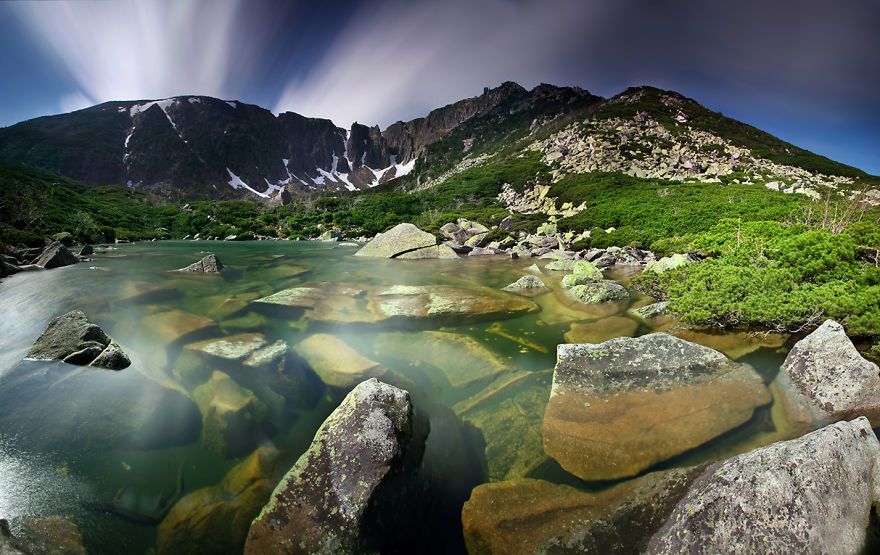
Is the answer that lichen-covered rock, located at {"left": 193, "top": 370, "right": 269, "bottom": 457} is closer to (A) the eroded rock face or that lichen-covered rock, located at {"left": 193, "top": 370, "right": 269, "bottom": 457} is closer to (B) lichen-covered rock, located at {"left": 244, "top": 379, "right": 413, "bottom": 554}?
(B) lichen-covered rock, located at {"left": 244, "top": 379, "right": 413, "bottom": 554}

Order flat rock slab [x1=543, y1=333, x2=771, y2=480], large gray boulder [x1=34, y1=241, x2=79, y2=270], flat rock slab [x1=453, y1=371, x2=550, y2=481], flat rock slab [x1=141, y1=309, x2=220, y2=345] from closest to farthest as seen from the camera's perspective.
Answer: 1. flat rock slab [x1=543, y1=333, x2=771, y2=480]
2. flat rock slab [x1=453, y1=371, x2=550, y2=481]
3. flat rock slab [x1=141, y1=309, x2=220, y2=345]
4. large gray boulder [x1=34, y1=241, x2=79, y2=270]

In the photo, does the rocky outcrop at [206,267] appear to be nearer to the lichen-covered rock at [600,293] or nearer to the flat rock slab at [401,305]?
the flat rock slab at [401,305]

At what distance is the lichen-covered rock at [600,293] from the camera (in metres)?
14.5

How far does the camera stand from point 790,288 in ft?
31.2

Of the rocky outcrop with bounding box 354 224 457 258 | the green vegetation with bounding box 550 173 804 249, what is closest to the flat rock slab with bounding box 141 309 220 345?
the rocky outcrop with bounding box 354 224 457 258

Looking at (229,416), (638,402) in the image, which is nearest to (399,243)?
(229,416)

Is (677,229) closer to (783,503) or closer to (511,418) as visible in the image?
(511,418)

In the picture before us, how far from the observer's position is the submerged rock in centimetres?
1449

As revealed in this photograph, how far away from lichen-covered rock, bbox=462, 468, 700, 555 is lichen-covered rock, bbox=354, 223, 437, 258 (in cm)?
3160

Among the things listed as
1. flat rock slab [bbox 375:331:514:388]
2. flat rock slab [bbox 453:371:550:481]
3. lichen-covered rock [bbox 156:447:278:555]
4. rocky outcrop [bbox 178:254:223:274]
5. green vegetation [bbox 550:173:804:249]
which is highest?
green vegetation [bbox 550:173:804:249]

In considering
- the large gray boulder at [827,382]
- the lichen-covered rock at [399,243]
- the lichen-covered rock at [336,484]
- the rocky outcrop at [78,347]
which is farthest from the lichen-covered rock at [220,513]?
the lichen-covered rock at [399,243]

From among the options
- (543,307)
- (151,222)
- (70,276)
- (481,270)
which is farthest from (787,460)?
(151,222)

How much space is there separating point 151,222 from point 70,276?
373 feet

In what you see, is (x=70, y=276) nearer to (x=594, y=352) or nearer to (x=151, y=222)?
(x=594, y=352)
